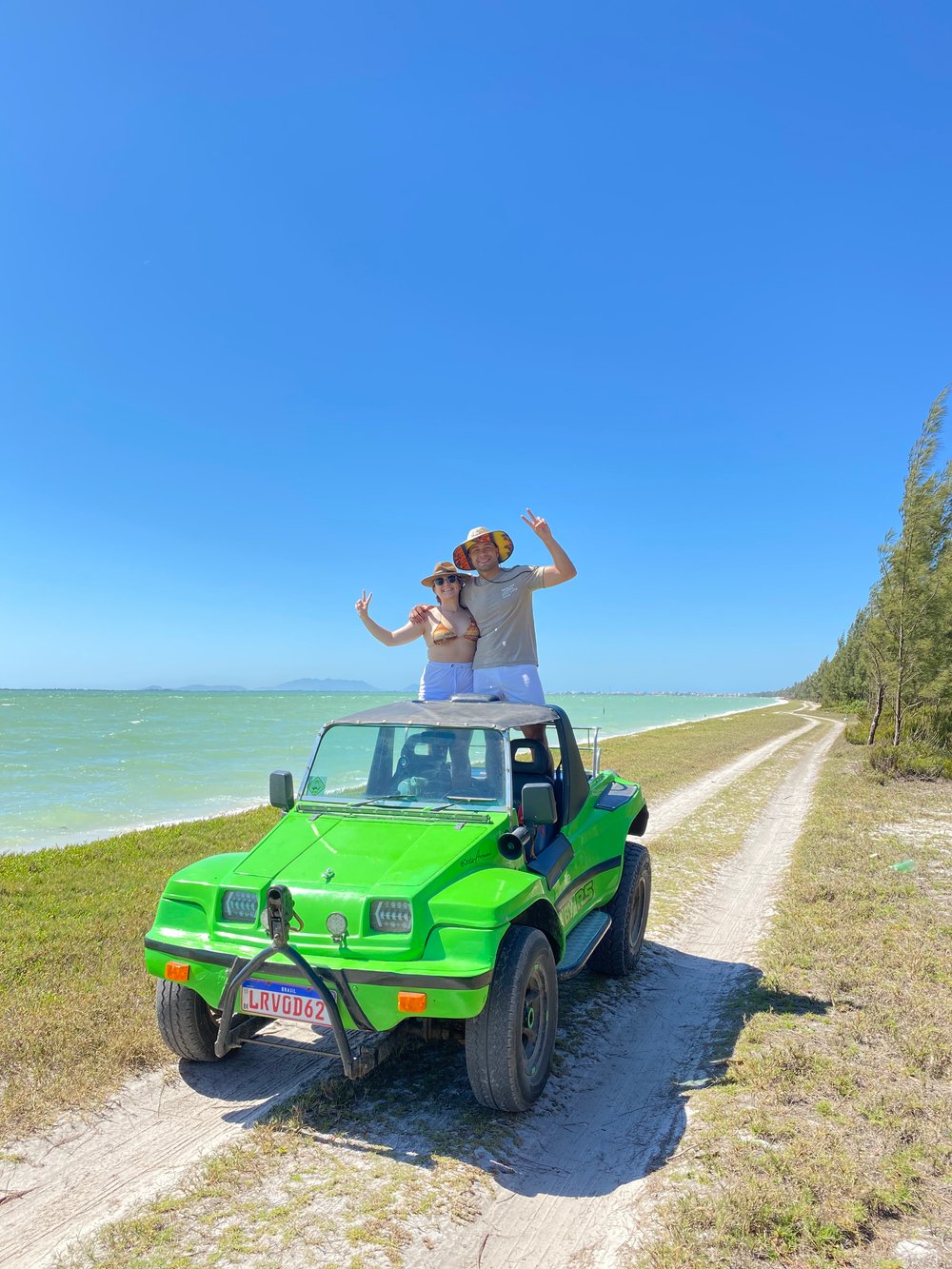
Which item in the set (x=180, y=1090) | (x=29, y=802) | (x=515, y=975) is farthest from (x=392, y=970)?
(x=29, y=802)

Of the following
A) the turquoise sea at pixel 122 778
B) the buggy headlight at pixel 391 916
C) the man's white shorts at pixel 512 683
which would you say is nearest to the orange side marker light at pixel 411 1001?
the buggy headlight at pixel 391 916

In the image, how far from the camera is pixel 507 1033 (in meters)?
3.40

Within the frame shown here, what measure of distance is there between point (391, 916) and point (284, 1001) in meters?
0.62

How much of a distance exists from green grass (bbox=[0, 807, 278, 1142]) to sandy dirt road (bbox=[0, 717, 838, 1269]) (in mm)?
243

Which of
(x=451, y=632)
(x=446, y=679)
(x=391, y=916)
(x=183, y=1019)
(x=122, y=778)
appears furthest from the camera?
(x=122, y=778)

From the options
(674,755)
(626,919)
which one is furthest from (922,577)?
(626,919)

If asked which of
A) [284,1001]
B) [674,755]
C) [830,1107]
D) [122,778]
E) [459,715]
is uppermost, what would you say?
[459,715]

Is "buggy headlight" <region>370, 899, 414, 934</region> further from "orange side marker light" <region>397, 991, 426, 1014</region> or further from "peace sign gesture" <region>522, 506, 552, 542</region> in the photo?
"peace sign gesture" <region>522, 506, 552, 542</region>

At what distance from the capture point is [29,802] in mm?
17156

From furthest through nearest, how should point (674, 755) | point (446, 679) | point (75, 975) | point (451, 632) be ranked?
1. point (674, 755)
2. point (446, 679)
3. point (451, 632)
4. point (75, 975)

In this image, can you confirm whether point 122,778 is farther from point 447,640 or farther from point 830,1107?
point 830,1107

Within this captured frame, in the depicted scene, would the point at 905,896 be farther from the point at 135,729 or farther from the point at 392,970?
the point at 135,729

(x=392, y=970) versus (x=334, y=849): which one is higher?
(x=334, y=849)

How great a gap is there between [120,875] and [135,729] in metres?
37.3
